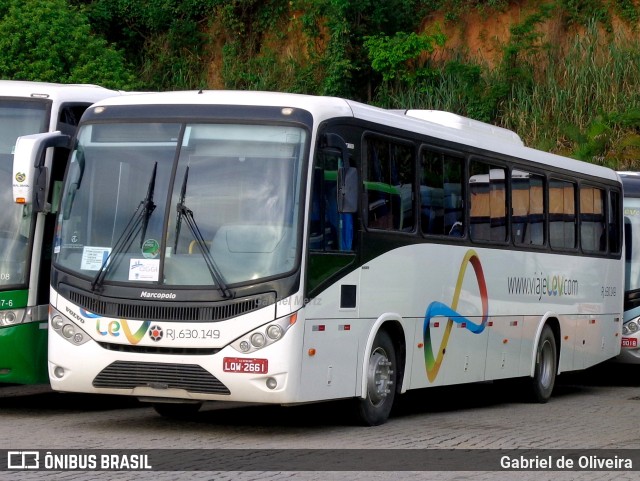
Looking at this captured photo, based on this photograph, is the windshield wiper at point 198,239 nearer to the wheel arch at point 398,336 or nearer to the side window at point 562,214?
the wheel arch at point 398,336

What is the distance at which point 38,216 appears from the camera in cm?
1298

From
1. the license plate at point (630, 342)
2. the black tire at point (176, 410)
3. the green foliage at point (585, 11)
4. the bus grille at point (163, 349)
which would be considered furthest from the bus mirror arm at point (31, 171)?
the green foliage at point (585, 11)

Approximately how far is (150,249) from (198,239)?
457 millimetres

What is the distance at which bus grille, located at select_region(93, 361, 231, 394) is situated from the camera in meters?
11.2

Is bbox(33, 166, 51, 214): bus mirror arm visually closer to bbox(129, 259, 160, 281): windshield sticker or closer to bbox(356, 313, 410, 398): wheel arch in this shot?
bbox(129, 259, 160, 281): windshield sticker

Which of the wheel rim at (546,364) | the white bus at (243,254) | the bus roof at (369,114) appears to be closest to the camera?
the white bus at (243,254)

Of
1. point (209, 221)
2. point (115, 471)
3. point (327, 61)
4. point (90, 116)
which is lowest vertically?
point (115, 471)

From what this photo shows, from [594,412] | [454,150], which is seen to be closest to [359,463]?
[454,150]

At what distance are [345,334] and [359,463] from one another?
2.25 m

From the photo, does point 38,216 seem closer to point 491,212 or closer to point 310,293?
point 310,293

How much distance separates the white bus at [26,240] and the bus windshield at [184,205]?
2.54 feet

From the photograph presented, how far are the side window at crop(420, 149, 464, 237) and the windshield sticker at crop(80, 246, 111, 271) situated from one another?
3.65 metres

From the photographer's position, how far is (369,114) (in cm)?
1275

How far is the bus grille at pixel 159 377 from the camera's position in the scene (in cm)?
1119
